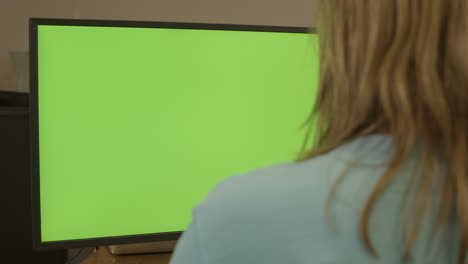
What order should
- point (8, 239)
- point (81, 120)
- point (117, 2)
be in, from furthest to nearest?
point (117, 2), point (8, 239), point (81, 120)

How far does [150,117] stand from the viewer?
3.13 ft

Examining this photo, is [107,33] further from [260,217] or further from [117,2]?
[117,2]

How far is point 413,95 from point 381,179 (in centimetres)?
9

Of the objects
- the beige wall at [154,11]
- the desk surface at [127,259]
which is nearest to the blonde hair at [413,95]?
the desk surface at [127,259]

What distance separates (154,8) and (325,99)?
215cm

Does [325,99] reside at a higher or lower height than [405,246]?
higher

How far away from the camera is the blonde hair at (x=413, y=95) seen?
486 mm

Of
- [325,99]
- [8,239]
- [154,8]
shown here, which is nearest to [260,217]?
[325,99]

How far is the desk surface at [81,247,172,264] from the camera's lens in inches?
41.7

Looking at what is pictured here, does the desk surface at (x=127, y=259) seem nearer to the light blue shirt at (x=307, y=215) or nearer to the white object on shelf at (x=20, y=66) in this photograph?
the light blue shirt at (x=307, y=215)

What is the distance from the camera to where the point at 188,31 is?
0.97 m

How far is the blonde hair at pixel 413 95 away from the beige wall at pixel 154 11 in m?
2.09

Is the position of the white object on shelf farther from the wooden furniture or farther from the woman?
the woman

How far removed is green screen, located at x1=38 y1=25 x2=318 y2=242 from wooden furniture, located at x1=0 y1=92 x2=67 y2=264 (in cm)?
14
